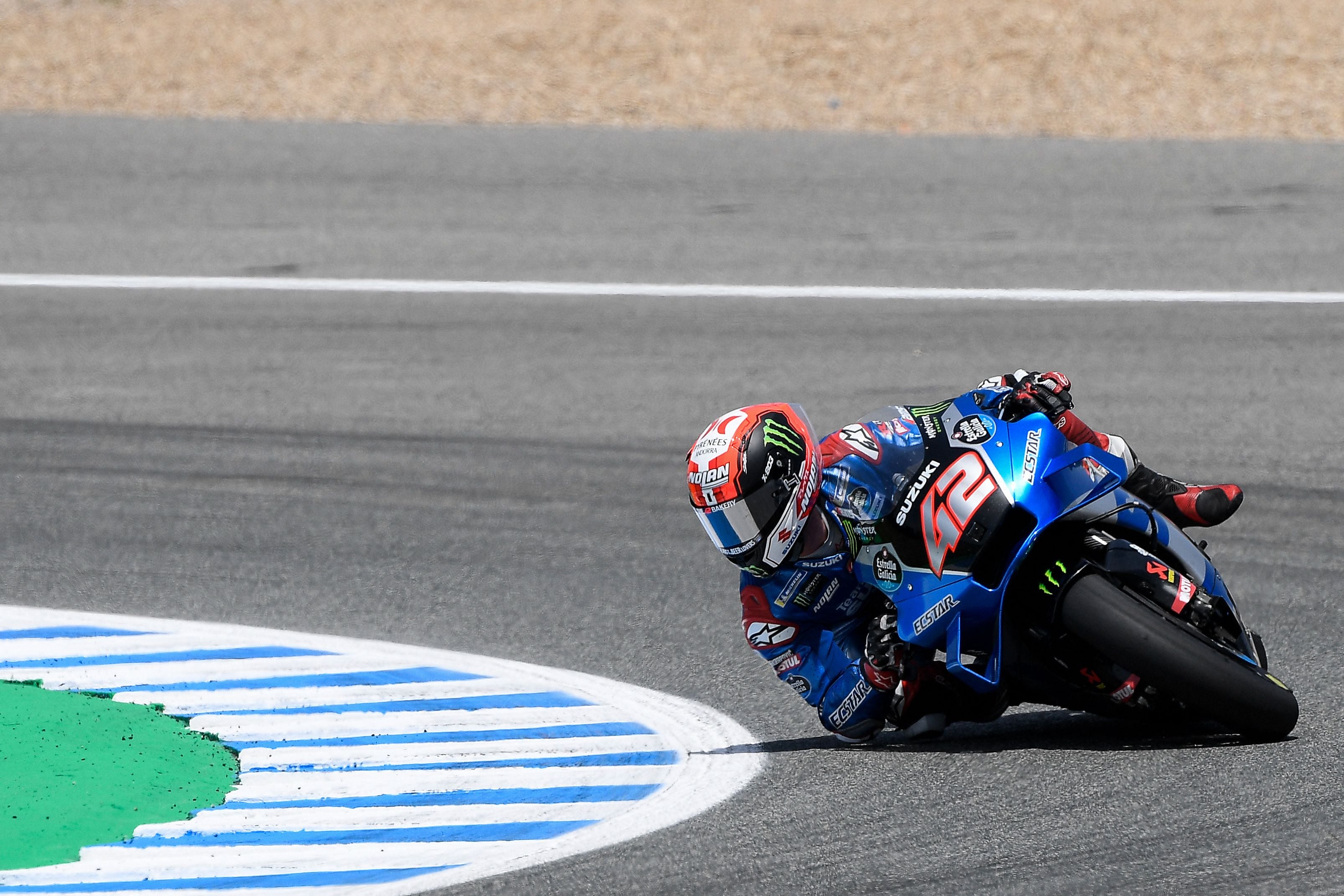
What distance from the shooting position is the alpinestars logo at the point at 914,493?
5.62 meters

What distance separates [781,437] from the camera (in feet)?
18.1

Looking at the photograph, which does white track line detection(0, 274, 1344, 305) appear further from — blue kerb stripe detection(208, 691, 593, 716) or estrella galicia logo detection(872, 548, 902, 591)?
estrella galicia logo detection(872, 548, 902, 591)

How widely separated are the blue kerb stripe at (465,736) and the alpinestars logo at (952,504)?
4.62ft

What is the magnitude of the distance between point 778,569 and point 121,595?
3.71 meters

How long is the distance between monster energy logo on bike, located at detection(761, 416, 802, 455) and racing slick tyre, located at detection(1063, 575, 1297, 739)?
943 millimetres

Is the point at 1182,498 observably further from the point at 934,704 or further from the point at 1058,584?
the point at 934,704

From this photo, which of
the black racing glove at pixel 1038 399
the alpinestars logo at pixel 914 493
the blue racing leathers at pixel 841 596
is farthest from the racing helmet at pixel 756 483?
the black racing glove at pixel 1038 399

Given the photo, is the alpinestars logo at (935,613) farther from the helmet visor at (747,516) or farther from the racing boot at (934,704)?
the helmet visor at (747,516)

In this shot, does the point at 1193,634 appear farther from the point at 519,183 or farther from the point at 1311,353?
the point at 519,183

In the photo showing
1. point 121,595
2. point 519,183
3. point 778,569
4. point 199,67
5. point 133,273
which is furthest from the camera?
point 199,67

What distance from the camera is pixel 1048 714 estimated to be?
635cm

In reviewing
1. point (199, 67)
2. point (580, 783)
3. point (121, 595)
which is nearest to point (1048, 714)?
point (580, 783)

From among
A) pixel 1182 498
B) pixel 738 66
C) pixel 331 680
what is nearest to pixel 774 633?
pixel 1182 498

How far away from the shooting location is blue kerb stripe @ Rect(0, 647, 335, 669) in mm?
6988
